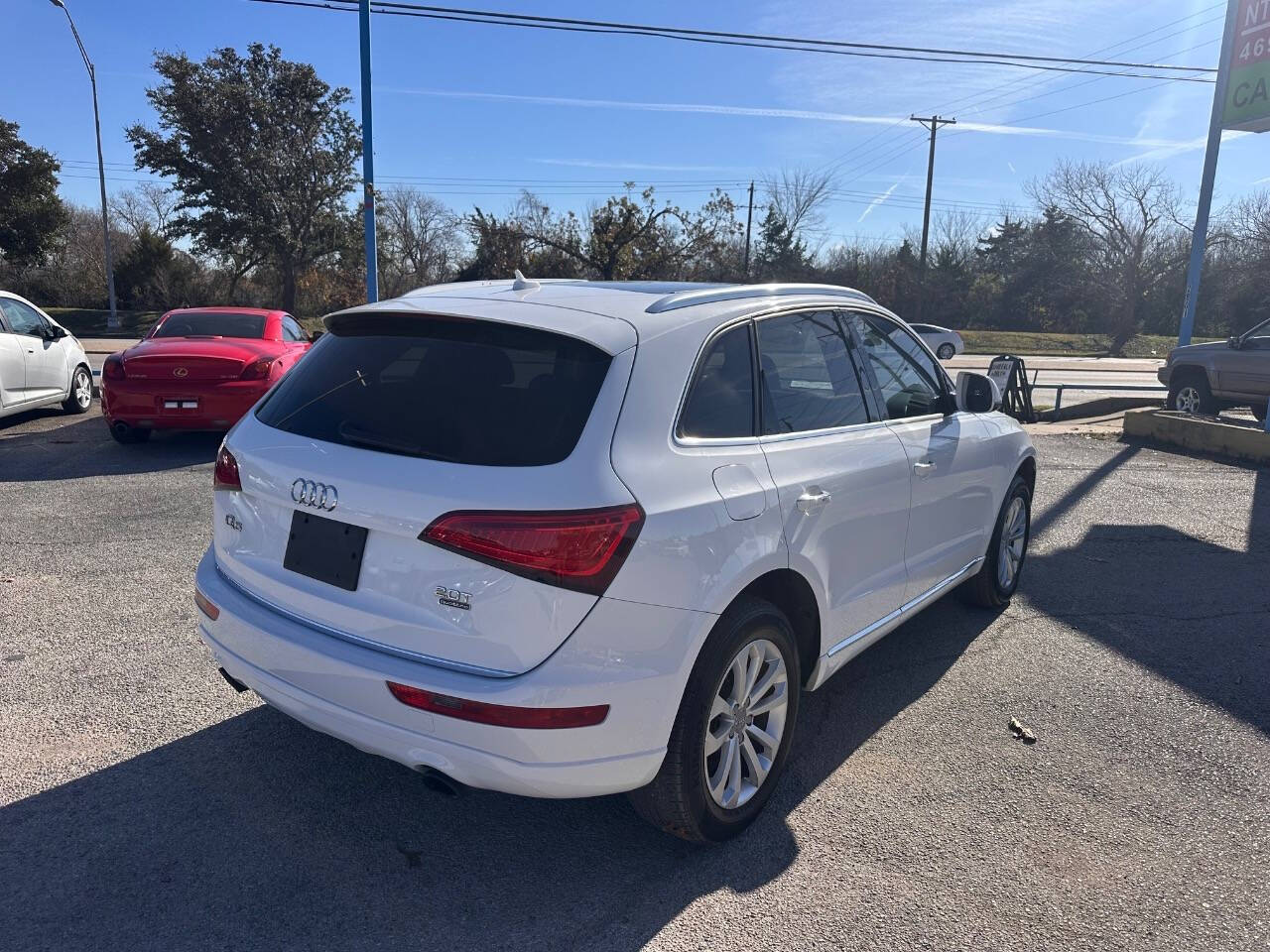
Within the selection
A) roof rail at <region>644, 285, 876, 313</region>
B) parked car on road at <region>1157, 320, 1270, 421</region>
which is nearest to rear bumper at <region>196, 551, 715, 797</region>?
roof rail at <region>644, 285, 876, 313</region>

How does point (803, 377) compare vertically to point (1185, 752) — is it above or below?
above

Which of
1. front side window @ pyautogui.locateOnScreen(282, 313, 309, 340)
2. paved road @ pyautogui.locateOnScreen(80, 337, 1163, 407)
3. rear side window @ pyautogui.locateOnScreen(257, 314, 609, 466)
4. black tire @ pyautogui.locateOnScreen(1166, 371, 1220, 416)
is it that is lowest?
paved road @ pyautogui.locateOnScreen(80, 337, 1163, 407)

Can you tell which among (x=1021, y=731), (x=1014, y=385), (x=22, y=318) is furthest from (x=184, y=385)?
(x=1014, y=385)

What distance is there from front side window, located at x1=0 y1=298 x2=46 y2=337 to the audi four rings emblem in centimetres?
971

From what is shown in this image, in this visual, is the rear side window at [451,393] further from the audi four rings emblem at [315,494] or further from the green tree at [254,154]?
the green tree at [254,154]

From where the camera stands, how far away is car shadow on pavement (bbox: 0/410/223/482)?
8445mm

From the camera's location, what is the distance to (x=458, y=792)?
2.63 m

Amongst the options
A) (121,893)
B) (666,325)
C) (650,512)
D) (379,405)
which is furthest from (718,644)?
(121,893)

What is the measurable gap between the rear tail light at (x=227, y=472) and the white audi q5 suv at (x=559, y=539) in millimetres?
11

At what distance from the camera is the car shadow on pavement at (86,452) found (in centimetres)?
845

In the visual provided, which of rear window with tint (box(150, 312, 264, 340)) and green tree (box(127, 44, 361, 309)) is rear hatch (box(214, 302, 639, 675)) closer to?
rear window with tint (box(150, 312, 264, 340))

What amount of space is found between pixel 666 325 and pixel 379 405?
956mm

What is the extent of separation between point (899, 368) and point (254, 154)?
3990 centimetres

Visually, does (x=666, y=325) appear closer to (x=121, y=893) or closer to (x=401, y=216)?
(x=121, y=893)
